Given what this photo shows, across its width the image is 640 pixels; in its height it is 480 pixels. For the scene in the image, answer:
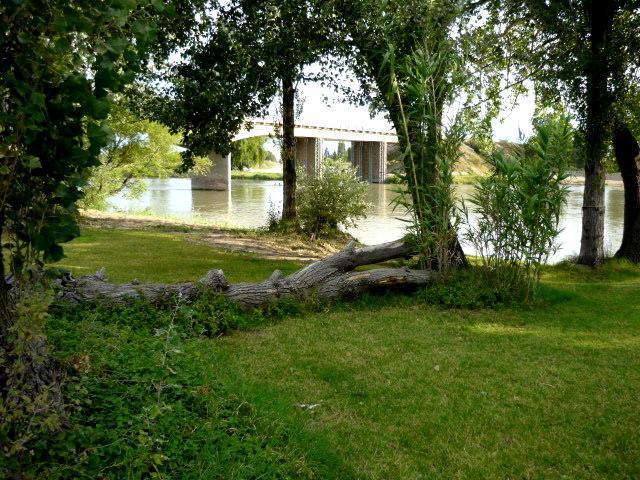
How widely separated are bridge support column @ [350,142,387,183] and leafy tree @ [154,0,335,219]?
43417mm

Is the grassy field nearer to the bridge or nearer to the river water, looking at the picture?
the river water

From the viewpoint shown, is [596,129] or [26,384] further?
[596,129]

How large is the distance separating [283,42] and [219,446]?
6126mm

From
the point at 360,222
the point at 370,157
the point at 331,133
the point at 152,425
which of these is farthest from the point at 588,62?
the point at 370,157

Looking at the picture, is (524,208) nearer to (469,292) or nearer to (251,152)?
(469,292)

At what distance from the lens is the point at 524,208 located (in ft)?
23.4

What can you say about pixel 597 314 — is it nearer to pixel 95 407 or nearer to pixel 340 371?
pixel 340 371

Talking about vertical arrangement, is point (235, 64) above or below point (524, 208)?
above

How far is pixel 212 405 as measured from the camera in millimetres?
3461

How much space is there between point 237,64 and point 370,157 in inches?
1758

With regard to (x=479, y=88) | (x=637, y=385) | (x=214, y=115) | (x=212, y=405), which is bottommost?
(x=637, y=385)

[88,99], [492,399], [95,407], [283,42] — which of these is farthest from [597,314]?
[88,99]

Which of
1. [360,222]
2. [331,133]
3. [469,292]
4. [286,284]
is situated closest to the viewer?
[286,284]

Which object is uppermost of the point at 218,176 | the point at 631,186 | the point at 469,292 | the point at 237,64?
the point at 237,64
